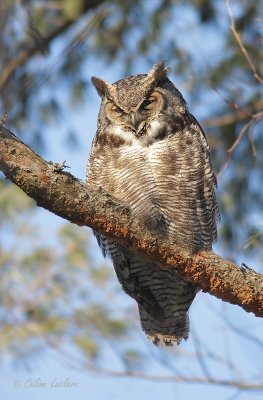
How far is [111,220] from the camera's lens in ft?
9.61

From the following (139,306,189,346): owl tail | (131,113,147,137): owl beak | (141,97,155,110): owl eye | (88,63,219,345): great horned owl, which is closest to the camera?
(88,63,219,345): great horned owl

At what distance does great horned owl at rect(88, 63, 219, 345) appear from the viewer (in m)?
3.65

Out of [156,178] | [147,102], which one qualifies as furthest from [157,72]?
[156,178]

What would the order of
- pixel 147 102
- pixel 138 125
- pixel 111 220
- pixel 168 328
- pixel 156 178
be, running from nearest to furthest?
pixel 111 220 < pixel 156 178 < pixel 138 125 < pixel 147 102 < pixel 168 328

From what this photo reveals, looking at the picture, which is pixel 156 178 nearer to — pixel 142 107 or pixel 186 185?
pixel 186 185

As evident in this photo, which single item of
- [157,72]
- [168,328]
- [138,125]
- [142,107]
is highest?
[157,72]

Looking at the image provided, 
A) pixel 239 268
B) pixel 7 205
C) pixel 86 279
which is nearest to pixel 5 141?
pixel 239 268

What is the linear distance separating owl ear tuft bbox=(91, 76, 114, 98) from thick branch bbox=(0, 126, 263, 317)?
1.18m

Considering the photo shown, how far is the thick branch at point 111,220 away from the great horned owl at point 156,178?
32cm

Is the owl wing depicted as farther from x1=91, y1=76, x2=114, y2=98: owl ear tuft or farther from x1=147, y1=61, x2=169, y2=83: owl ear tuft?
x1=91, y1=76, x2=114, y2=98: owl ear tuft

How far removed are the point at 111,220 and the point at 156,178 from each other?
750mm

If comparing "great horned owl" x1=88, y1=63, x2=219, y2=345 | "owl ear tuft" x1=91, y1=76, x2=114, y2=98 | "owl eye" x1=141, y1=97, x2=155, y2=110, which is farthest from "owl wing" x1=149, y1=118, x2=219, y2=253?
"owl ear tuft" x1=91, y1=76, x2=114, y2=98

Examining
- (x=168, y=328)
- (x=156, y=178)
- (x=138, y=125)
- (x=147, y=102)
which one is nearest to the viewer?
(x=156, y=178)

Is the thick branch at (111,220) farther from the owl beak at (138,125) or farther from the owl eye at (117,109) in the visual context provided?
the owl eye at (117,109)
